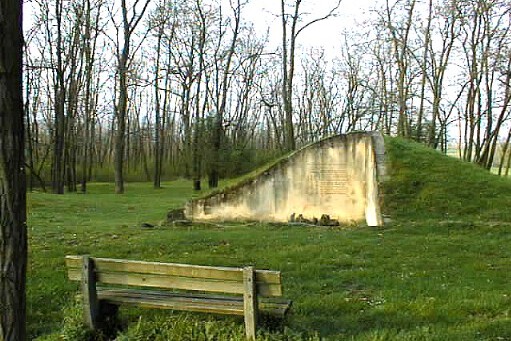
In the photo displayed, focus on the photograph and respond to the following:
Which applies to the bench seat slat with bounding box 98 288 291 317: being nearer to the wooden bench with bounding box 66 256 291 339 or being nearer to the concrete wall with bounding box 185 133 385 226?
the wooden bench with bounding box 66 256 291 339

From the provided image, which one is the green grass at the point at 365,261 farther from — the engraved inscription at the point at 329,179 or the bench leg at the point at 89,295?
the engraved inscription at the point at 329,179

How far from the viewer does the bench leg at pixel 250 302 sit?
462 centimetres

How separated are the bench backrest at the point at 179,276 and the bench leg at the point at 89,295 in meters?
0.05

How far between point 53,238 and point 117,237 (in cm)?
136

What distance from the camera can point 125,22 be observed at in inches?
1353

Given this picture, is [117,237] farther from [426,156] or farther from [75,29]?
[75,29]

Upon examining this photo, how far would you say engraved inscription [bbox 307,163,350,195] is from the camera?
642 inches

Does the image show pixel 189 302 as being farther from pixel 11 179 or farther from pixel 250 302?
pixel 11 179

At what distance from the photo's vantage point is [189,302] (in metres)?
5.04

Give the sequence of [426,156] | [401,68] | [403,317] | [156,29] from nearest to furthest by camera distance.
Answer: [403,317] < [426,156] < [401,68] < [156,29]

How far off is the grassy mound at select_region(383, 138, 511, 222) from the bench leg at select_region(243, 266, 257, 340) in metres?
9.96

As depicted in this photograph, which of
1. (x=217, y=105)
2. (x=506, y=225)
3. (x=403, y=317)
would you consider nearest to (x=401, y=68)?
(x=217, y=105)

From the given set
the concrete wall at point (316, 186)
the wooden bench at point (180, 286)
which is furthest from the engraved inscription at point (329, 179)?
the wooden bench at point (180, 286)

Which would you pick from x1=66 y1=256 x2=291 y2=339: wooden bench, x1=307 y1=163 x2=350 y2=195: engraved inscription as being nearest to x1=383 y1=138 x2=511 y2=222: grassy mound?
x1=307 y1=163 x2=350 y2=195: engraved inscription
